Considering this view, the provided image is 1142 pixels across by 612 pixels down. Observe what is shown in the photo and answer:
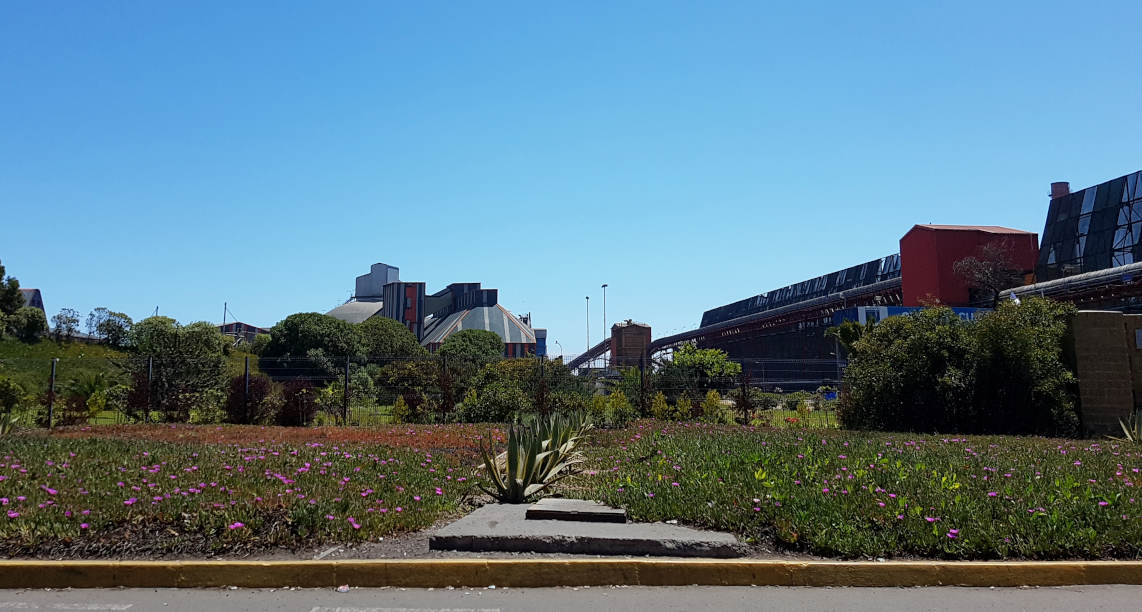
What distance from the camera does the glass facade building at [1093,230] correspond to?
52375mm

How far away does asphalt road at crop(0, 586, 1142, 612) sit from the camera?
4977mm

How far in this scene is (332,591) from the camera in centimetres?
538

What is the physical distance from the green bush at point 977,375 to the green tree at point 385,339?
6315 centimetres

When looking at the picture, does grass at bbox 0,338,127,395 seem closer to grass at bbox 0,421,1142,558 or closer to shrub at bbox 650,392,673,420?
shrub at bbox 650,392,673,420

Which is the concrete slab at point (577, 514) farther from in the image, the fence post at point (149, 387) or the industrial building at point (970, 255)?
the industrial building at point (970, 255)

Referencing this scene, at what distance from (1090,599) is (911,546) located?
116cm

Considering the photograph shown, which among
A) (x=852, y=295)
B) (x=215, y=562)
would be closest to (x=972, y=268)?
(x=852, y=295)

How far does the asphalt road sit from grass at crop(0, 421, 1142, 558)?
54 cm

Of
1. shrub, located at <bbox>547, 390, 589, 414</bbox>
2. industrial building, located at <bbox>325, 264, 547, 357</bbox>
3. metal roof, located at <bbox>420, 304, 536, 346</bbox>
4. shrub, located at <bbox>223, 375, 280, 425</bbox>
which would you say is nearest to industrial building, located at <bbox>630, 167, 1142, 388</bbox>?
shrub, located at <bbox>547, 390, 589, 414</bbox>

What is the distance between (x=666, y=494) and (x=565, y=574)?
2.12 metres

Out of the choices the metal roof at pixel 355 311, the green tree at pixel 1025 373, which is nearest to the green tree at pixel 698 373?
the green tree at pixel 1025 373

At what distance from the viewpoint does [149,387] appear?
1991cm

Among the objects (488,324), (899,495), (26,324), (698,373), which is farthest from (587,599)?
(488,324)

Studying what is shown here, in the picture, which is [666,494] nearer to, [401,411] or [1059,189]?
[401,411]
